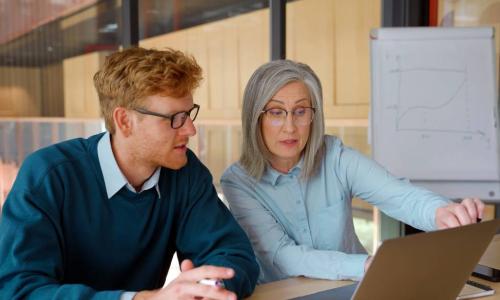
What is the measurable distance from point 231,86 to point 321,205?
2393mm

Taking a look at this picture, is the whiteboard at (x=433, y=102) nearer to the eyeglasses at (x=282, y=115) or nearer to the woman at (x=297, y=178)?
the woman at (x=297, y=178)

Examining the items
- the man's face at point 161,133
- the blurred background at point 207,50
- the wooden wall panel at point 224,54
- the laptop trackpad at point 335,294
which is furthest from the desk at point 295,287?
the wooden wall panel at point 224,54

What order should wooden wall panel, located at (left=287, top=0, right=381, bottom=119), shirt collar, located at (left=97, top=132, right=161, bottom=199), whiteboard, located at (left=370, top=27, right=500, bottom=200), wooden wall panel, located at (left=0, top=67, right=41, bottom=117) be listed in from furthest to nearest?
1. wooden wall panel, located at (left=287, top=0, right=381, bottom=119)
2. wooden wall panel, located at (left=0, top=67, right=41, bottom=117)
3. whiteboard, located at (left=370, top=27, right=500, bottom=200)
4. shirt collar, located at (left=97, top=132, right=161, bottom=199)

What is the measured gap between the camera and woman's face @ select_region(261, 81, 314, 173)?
5.54ft

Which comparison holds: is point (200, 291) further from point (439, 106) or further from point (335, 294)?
point (439, 106)

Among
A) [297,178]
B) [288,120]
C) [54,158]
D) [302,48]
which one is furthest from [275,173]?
[302,48]

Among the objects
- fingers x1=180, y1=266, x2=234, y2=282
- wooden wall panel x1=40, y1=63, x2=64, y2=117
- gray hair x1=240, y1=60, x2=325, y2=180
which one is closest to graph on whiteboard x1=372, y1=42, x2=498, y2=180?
gray hair x1=240, y1=60, x2=325, y2=180

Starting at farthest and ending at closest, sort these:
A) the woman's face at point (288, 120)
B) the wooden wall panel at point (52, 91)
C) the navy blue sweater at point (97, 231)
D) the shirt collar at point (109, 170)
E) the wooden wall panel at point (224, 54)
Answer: the wooden wall panel at point (224, 54), the wooden wall panel at point (52, 91), the woman's face at point (288, 120), the shirt collar at point (109, 170), the navy blue sweater at point (97, 231)

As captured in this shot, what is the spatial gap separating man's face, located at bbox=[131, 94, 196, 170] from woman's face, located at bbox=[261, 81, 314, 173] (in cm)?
41

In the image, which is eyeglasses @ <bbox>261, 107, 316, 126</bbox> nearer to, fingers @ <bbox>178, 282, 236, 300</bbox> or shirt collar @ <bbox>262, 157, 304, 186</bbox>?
shirt collar @ <bbox>262, 157, 304, 186</bbox>

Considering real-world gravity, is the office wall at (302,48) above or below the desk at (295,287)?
above

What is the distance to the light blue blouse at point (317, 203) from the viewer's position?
159 cm

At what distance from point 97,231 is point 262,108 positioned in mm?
656

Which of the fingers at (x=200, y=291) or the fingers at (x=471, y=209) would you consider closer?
the fingers at (x=200, y=291)
